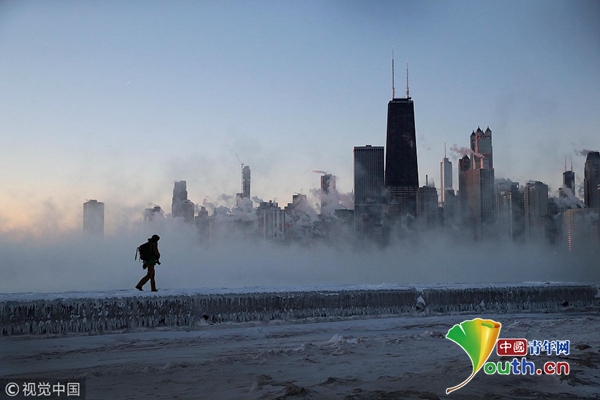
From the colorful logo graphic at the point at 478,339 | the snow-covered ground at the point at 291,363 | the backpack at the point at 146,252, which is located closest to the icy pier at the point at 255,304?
the snow-covered ground at the point at 291,363

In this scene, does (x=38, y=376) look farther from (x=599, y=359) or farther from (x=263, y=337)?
(x=599, y=359)

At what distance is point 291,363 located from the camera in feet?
31.3

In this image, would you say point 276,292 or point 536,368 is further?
point 276,292

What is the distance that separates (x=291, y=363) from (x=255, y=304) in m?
5.58

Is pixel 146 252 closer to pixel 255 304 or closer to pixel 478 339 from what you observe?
pixel 255 304

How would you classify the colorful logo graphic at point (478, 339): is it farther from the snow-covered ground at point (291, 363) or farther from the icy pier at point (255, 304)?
the icy pier at point (255, 304)

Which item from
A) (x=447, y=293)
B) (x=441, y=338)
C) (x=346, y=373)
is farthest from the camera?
(x=447, y=293)

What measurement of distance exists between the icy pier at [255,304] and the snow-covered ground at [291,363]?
0.35m

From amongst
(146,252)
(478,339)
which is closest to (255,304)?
(146,252)

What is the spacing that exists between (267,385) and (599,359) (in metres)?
5.56

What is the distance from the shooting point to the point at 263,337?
42.3 ft

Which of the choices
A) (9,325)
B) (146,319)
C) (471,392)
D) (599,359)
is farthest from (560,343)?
(9,325)

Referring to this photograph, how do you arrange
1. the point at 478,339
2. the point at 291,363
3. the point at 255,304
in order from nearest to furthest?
the point at 478,339, the point at 291,363, the point at 255,304

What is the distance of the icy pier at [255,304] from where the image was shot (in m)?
12.8
